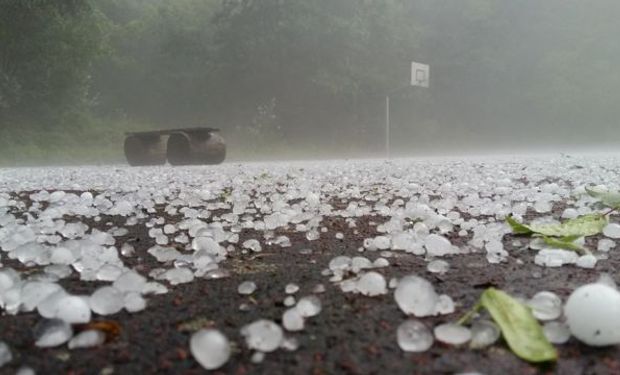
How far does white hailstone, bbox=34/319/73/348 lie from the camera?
66 cm

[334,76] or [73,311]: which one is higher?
[334,76]

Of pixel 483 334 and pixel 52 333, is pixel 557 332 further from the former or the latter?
pixel 52 333

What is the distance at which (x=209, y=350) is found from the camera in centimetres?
59

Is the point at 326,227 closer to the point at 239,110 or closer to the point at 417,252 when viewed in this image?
the point at 417,252

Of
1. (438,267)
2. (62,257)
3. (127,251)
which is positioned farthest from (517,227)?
(62,257)

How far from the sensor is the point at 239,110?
688 inches

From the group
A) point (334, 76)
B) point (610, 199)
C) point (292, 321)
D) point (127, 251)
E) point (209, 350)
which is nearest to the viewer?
point (209, 350)

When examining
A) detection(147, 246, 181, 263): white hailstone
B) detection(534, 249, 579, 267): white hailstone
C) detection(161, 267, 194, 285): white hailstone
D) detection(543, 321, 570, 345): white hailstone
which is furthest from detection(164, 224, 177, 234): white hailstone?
detection(543, 321, 570, 345): white hailstone

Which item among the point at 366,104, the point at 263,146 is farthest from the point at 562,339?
the point at 366,104

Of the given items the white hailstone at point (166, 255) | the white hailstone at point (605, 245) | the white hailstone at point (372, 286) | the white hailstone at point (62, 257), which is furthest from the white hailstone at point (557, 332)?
the white hailstone at point (62, 257)

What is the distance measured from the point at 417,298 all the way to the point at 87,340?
47 centimetres

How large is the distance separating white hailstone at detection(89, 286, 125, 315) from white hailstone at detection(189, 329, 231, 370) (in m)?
0.25

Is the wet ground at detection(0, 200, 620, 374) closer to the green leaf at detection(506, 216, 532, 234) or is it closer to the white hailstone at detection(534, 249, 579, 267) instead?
the white hailstone at detection(534, 249, 579, 267)

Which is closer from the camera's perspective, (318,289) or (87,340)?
(87,340)
